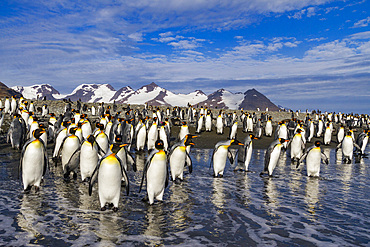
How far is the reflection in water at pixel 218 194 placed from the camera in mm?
6121

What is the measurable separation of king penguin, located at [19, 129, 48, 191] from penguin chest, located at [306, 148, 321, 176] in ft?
26.0

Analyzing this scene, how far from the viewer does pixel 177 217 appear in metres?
5.34

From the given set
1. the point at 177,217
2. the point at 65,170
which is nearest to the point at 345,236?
the point at 177,217

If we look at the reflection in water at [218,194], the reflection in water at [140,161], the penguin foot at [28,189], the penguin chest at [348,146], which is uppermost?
the penguin chest at [348,146]

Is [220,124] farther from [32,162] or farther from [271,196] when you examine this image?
[32,162]

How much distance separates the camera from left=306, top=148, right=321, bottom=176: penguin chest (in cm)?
965

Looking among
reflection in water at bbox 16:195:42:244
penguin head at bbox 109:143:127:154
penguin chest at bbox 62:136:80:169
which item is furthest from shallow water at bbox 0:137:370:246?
penguin head at bbox 109:143:127:154

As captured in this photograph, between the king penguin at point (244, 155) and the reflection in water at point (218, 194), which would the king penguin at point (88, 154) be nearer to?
the reflection in water at point (218, 194)

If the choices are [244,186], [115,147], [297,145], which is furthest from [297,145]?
[115,147]

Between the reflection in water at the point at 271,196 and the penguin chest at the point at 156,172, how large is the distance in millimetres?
2215

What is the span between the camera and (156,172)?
5941 mm

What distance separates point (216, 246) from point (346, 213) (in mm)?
3277

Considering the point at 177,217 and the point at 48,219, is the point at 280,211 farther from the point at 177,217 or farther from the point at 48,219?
the point at 48,219

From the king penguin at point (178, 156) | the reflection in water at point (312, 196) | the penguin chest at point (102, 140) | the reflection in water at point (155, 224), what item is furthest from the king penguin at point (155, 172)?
the penguin chest at point (102, 140)
